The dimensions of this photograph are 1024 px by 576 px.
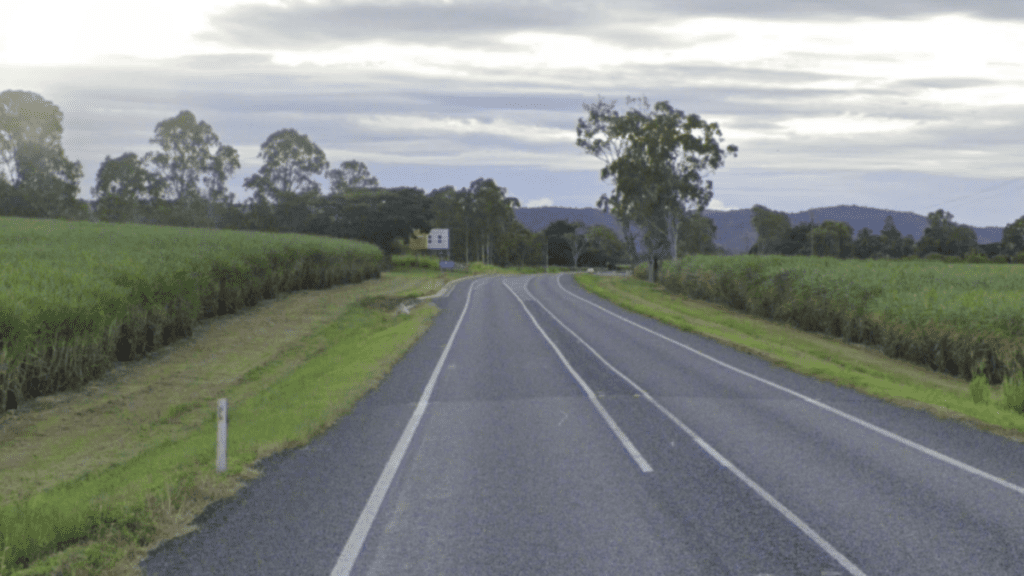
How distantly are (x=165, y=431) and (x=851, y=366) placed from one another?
16697mm

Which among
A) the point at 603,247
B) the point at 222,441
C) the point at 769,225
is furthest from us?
the point at 603,247

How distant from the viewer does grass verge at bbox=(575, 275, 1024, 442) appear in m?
12.6

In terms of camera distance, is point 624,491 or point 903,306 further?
point 903,306

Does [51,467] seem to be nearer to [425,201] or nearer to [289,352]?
[289,352]

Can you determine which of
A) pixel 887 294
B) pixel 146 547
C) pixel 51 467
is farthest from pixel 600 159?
pixel 146 547

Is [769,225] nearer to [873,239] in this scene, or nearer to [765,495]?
[873,239]

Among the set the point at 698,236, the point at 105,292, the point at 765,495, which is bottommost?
the point at 765,495

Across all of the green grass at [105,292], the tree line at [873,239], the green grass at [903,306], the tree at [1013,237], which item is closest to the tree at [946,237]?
the tree line at [873,239]

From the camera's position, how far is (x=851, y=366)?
19750 mm

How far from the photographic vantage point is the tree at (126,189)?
87.8 m

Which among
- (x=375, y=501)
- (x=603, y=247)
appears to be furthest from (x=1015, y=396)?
(x=603, y=247)

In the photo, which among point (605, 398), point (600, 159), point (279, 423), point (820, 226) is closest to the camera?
point (279, 423)

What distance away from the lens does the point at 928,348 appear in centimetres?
2120

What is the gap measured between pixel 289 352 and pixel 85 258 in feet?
22.7
